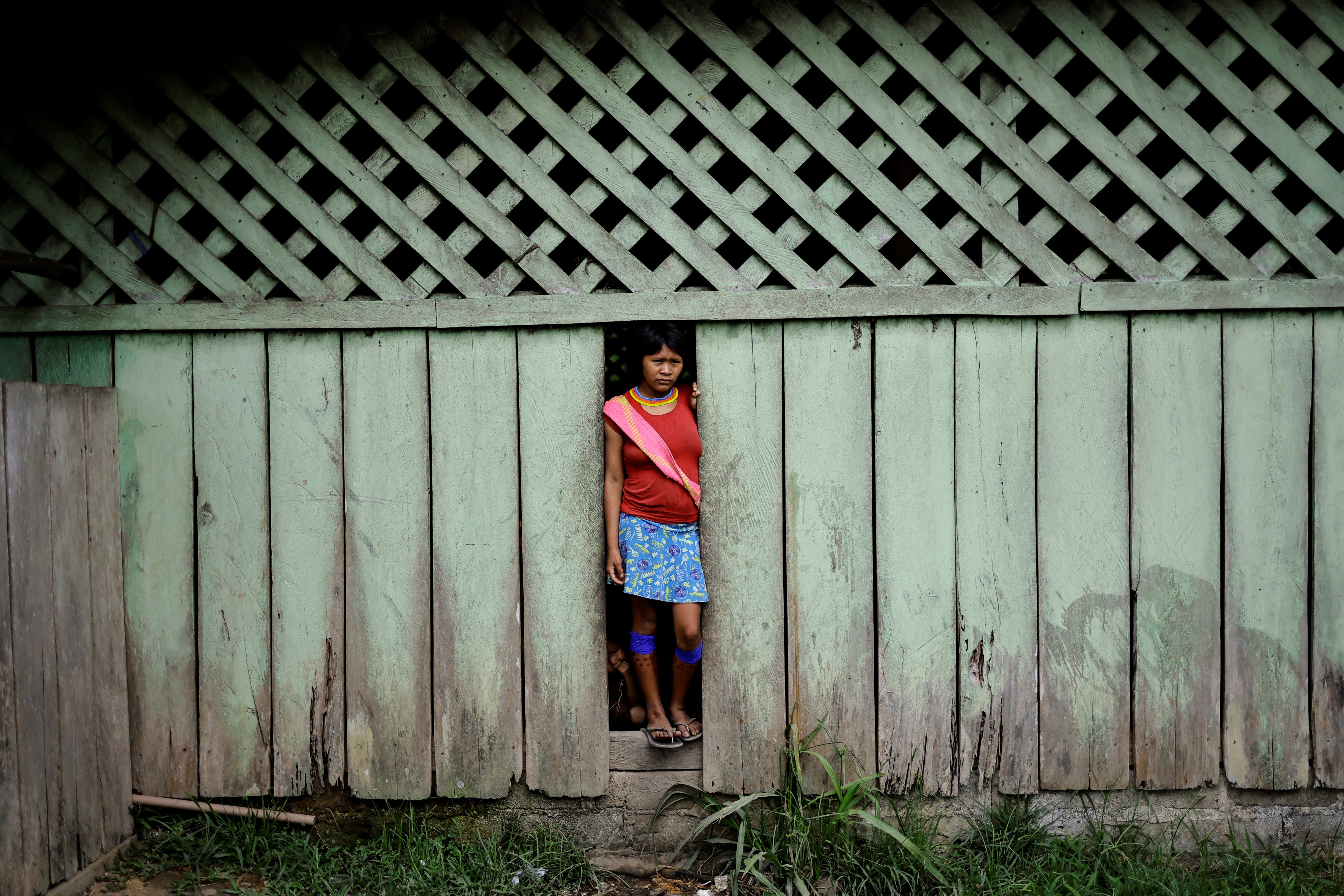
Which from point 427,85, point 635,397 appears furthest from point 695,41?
point 635,397

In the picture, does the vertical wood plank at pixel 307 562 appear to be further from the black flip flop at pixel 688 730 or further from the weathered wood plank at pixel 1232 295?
the weathered wood plank at pixel 1232 295

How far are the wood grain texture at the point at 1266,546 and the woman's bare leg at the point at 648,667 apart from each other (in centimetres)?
188

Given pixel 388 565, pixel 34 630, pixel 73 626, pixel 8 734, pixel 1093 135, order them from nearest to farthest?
pixel 8 734 < pixel 34 630 < pixel 73 626 < pixel 1093 135 < pixel 388 565

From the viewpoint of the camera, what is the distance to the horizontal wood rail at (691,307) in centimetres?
264

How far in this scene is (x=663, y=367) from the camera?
8.88 ft

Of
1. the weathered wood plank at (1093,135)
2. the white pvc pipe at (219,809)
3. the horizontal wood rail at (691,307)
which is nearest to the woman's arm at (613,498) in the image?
the horizontal wood rail at (691,307)

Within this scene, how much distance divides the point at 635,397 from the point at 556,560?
610 mm

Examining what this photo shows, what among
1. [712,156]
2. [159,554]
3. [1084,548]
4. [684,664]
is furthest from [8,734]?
[1084,548]

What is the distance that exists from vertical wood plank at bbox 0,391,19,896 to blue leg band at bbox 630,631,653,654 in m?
1.81

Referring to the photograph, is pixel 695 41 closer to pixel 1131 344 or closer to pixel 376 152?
pixel 376 152

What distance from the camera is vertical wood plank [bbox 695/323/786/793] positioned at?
8.97 ft

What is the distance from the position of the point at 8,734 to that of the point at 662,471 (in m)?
2.01

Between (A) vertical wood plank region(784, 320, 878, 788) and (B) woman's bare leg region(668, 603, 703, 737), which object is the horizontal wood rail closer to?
(A) vertical wood plank region(784, 320, 878, 788)

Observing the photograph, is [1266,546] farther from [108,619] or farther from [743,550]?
[108,619]
